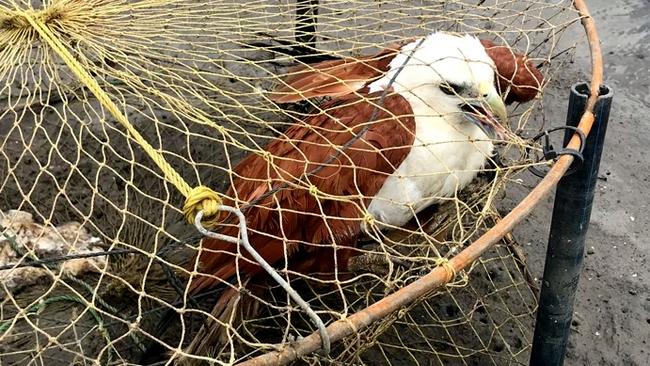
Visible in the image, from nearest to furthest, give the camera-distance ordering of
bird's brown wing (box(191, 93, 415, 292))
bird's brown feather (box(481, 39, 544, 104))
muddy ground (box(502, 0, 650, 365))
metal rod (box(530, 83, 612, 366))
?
metal rod (box(530, 83, 612, 366)) → bird's brown wing (box(191, 93, 415, 292)) → bird's brown feather (box(481, 39, 544, 104)) → muddy ground (box(502, 0, 650, 365))

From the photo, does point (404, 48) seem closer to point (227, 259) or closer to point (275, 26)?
Answer: point (275, 26)

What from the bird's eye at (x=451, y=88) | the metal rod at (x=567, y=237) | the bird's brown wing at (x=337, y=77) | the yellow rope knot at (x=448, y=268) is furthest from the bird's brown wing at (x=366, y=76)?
the yellow rope knot at (x=448, y=268)

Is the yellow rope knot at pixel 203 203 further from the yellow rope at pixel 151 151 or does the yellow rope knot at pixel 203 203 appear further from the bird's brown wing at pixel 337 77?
the bird's brown wing at pixel 337 77

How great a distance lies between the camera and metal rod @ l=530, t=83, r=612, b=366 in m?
1.38

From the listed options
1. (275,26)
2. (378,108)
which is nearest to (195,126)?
(275,26)

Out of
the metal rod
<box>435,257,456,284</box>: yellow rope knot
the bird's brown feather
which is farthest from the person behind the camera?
the bird's brown feather

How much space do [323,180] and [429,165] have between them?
0.80 feet

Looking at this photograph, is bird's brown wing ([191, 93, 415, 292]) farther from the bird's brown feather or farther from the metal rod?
the metal rod

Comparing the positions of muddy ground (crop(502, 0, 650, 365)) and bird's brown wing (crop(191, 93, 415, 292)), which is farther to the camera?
muddy ground (crop(502, 0, 650, 365))

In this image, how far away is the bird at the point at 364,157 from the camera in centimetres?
153

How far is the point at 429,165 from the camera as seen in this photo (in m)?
1.61

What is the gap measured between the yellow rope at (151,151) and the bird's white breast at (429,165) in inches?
19.0

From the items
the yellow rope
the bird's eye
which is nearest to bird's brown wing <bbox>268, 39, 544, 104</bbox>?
the bird's eye

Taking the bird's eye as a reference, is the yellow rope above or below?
above
